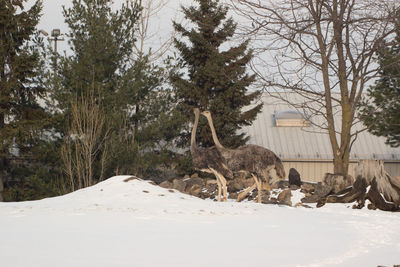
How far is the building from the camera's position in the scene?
1167 inches

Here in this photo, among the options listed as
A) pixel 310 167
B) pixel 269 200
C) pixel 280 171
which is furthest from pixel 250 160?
pixel 310 167

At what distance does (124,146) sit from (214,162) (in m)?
6.46

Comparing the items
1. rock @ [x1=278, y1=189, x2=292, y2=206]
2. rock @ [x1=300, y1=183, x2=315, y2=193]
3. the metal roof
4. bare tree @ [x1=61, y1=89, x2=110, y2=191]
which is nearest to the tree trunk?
rock @ [x1=278, y1=189, x2=292, y2=206]

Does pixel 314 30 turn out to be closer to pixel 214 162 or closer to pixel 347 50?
pixel 347 50

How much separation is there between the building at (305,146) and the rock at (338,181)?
1481 cm

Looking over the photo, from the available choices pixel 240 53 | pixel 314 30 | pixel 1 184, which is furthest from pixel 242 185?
pixel 1 184

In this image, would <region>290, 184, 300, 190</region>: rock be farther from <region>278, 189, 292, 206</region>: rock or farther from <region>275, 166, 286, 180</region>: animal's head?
<region>275, 166, 286, 180</region>: animal's head

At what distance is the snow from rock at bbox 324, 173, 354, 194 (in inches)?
120

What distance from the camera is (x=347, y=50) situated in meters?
15.2

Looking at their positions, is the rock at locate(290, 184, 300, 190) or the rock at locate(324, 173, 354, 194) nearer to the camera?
the rock at locate(324, 173, 354, 194)

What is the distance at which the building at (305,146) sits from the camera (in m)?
A: 29.6

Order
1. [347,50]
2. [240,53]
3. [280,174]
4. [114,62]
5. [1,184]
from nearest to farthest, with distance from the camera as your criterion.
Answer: [280,174] → [347,50] → [1,184] → [114,62] → [240,53]

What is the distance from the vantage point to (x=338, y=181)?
558 inches

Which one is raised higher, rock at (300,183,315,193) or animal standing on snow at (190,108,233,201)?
animal standing on snow at (190,108,233,201)
